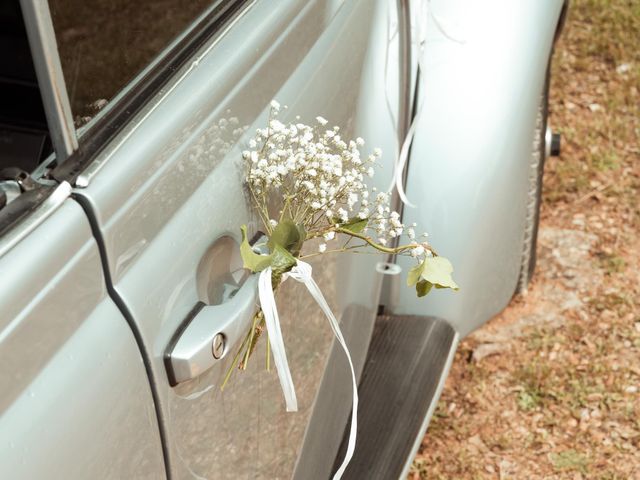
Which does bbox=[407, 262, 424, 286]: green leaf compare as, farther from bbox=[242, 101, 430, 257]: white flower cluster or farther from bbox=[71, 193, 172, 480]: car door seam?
bbox=[71, 193, 172, 480]: car door seam

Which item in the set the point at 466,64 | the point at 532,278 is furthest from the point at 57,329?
the point at 532,278

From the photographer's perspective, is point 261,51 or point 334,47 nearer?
point 261,51

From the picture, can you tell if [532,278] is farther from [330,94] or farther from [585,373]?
[330,94]

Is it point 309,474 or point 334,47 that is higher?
point 334,47

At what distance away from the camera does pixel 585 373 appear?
2664 mm

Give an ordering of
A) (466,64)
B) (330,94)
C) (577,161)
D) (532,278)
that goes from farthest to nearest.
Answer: (577,161)
(532,278)
(466,64)
(330,94)

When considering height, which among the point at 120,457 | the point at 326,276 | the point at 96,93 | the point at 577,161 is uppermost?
the point at 96,93

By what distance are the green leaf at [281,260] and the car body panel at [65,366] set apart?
0.26m

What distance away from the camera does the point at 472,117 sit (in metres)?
2.07

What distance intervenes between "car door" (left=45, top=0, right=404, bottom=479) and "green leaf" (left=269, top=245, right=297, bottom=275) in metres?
0.05

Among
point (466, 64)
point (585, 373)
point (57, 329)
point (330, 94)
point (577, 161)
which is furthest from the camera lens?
point (577, 161)

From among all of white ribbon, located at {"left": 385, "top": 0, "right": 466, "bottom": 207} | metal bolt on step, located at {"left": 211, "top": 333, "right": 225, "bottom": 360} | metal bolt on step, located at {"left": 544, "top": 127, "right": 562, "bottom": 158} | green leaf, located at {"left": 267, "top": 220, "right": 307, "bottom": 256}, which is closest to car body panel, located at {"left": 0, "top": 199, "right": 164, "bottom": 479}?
metal bolt on step, located at {"left": 211, "top": 333, "right": 225, "bottom": 360}

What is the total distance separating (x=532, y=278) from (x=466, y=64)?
114cm

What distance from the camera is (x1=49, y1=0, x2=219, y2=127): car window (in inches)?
44.3
